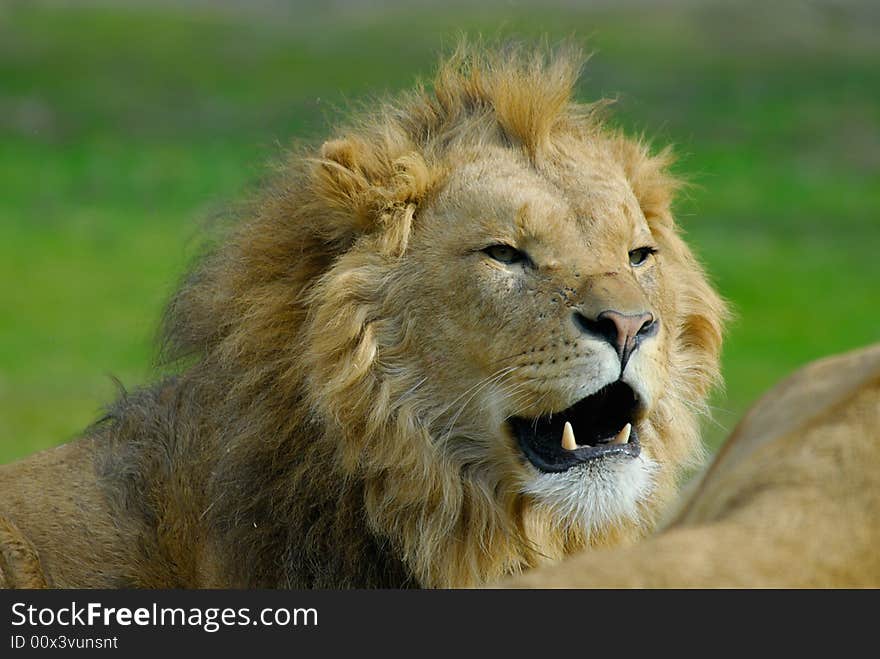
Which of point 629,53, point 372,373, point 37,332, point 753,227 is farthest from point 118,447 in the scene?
point 629,53

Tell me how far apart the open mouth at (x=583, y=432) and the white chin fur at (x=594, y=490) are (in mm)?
27

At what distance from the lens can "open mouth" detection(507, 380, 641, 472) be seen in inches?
174

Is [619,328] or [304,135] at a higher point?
[304,135]

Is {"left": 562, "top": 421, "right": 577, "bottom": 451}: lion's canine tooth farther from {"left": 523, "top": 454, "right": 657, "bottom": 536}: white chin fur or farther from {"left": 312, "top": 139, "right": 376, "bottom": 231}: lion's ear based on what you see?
{"left": 312, "top": 139, "right": 376, "bottom": 231}: lion's ear

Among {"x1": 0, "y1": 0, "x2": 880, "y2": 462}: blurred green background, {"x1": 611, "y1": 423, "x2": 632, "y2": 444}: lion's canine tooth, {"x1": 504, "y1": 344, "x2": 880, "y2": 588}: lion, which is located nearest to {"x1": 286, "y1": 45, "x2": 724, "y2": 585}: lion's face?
{"x1": 611, "y1": 423, "x2": 632, "y2": 444}: lion's canine tooth

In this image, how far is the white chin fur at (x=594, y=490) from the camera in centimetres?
440

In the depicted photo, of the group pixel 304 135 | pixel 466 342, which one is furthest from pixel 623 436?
Answer: pixel 304 135

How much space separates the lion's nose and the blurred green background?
1280 millimetres

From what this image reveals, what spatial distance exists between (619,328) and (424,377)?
675 mm

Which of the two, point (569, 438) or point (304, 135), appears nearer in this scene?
point (569, 438)

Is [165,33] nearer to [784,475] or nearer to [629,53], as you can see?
[629,53]

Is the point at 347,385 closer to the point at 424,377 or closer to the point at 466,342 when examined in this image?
the point at 424,377

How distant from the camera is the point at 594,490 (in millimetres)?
4398

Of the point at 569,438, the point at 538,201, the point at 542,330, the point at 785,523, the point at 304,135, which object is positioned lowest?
the point at 785,523
